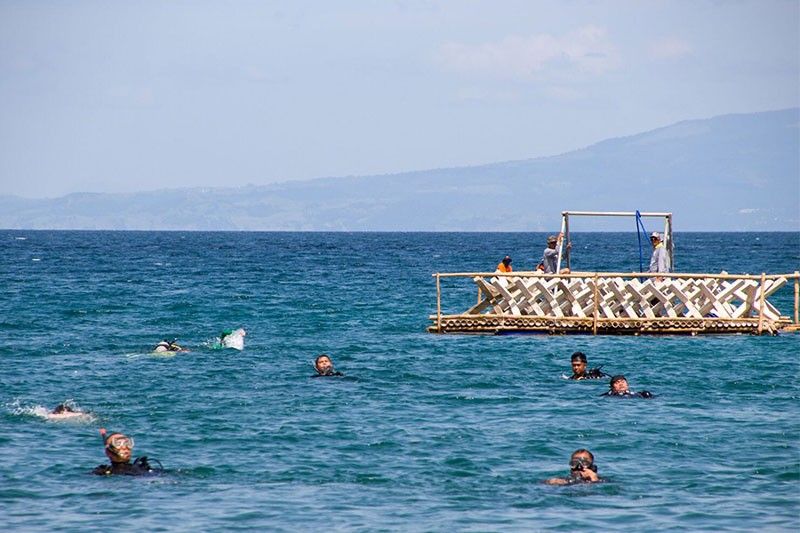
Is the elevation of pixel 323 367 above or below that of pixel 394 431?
above

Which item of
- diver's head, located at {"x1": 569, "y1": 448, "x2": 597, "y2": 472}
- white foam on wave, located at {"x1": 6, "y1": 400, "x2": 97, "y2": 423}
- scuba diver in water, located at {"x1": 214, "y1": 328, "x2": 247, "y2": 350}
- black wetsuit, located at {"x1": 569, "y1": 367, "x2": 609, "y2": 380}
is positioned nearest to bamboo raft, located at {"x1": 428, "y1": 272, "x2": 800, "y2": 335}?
scuba diver in water, located at {"x1": 214, "y1": 328, "x2": 247, "y2": 350}

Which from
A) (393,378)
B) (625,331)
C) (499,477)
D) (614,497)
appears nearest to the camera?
(614,497)

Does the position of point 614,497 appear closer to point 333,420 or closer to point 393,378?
point 333,420

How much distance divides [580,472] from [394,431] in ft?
15.1

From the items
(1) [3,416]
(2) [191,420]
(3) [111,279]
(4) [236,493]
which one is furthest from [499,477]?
(3) [111,279]

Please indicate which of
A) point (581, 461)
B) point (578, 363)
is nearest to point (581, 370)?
point (578, 363)

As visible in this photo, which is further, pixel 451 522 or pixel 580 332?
pixel 580 332

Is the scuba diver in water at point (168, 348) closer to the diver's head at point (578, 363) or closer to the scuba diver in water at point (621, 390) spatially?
the diver's head at point (578, 363)

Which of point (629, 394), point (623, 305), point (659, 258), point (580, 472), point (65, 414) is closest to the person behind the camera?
point (580, 472)

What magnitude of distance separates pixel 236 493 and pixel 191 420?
5.65 meters

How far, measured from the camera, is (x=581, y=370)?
1067 inches

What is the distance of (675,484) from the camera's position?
17703 mm

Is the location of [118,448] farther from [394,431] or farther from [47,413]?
[47,413]

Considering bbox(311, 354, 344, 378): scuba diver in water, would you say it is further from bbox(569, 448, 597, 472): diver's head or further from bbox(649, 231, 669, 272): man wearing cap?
bbox(649, 231, 669, 272): man wearing cap
